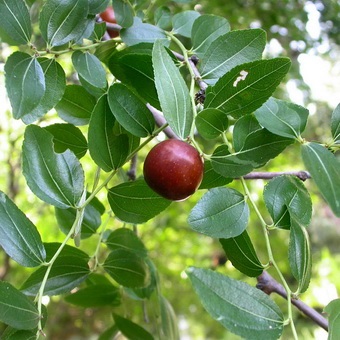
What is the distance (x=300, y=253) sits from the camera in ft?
1.43

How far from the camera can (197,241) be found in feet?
7.29

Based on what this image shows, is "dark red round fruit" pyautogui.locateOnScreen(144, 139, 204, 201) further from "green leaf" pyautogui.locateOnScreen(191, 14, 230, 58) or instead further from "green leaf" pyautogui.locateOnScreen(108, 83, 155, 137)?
"green leaf" pyautogui.locateOnScreen(191, 14, 230, 58)

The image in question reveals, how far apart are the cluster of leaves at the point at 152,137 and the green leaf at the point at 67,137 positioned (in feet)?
0.20

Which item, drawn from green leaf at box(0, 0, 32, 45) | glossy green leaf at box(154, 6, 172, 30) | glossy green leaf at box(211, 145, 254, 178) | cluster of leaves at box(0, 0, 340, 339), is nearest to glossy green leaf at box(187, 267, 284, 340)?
cluster of leaves at box(0, 0, 340, 339)

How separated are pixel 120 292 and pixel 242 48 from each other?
0.44m

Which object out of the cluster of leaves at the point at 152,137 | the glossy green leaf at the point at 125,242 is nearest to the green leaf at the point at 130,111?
the cluster of leaves at the point at 152,137

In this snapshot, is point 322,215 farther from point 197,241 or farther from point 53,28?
point 53,28

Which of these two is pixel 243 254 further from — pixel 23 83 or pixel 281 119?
pixel 23 83

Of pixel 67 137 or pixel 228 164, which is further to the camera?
pixel 67 137

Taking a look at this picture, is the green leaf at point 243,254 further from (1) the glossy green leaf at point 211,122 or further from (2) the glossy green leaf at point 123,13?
(2) the glossy green leaf at point 123,13

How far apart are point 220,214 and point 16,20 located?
0.28m

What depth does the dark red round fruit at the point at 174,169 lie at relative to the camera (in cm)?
40

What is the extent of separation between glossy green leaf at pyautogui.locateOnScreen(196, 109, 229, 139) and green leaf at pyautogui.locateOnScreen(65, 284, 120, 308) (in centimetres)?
39

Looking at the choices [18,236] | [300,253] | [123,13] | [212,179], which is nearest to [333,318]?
[300,253]
